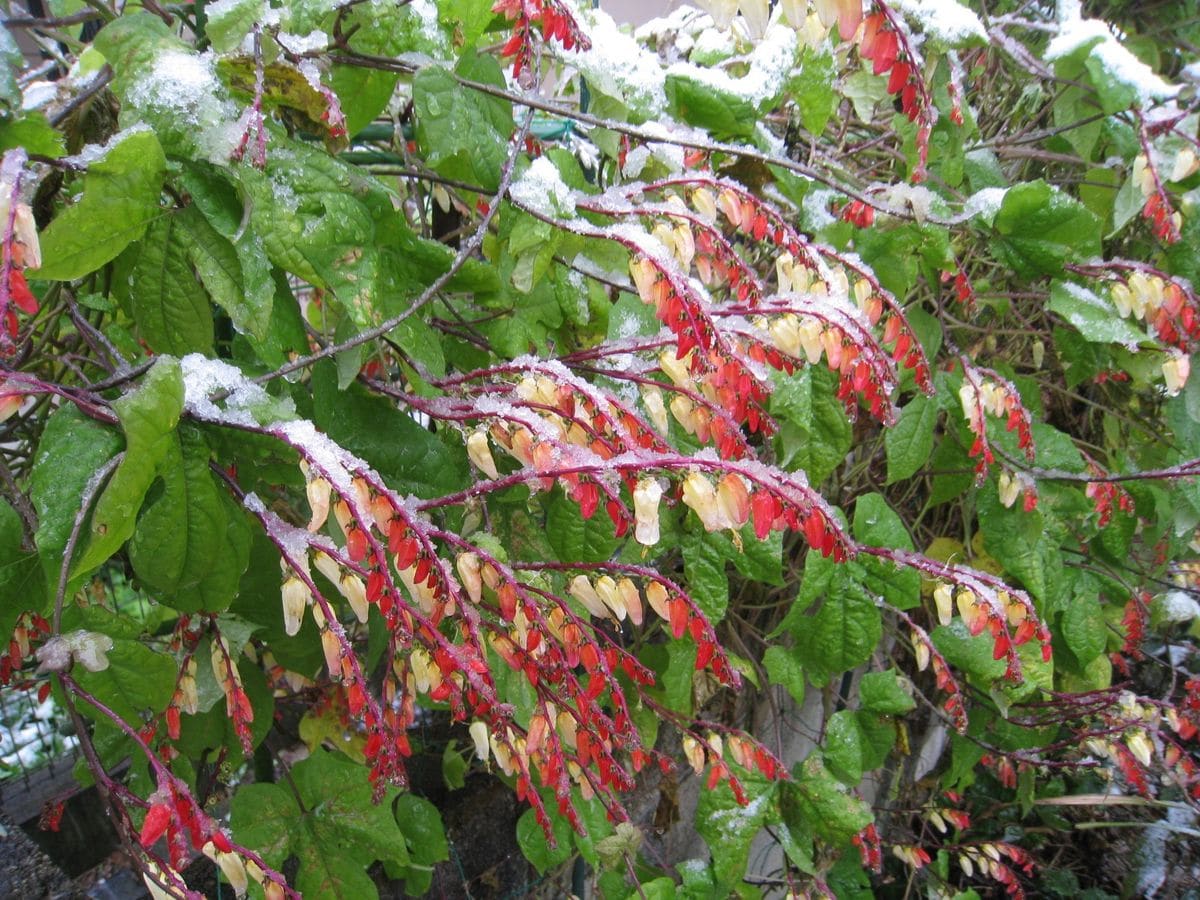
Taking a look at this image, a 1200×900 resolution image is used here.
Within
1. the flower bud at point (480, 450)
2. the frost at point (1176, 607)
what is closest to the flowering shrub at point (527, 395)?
the flower bud at point (480, 450)

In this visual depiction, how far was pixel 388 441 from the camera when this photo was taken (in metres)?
1.05

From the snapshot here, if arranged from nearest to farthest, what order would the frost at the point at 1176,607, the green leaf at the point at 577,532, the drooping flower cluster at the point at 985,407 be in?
1. the green leaf at the point at 577,532
2. the drooping flower cluster at the point at 985,407
3. the frost at the point at 1176,607

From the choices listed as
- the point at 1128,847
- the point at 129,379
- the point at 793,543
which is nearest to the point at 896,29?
the point at 129,379

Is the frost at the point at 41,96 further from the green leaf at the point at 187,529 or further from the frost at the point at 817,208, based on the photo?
the frost at the point at 817,208

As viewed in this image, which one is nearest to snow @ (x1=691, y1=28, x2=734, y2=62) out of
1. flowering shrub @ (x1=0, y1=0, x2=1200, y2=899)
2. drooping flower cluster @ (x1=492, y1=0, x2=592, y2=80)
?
flowering shrub @ (x1=0, y1=0, x2=1200, y2=899)

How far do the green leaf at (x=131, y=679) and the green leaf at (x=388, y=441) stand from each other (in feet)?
1.03

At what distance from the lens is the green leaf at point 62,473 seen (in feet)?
2.37

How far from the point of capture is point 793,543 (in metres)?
2.04

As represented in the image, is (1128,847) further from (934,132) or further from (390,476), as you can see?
(390,476)

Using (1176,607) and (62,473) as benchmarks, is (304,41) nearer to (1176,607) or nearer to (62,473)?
(62,473)

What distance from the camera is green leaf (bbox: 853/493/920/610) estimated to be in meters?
1.50

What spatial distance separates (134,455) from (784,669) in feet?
4.24

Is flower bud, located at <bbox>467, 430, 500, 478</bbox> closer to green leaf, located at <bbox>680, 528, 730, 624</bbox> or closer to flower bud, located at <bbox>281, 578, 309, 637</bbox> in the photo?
flower bud, located at <bbox>281, 578, 309, 637</bbox>

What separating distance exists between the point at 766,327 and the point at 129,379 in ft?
2.39
